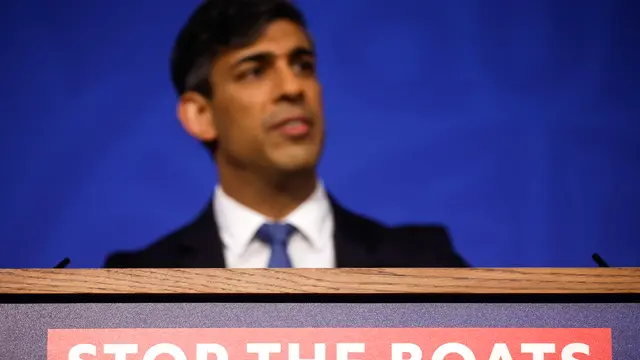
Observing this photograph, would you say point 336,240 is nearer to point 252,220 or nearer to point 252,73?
point 252,220

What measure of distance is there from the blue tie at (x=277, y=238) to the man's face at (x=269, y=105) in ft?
0.46

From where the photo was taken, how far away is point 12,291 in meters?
0.85

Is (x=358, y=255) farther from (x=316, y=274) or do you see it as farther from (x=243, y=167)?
(x=316, y=274)

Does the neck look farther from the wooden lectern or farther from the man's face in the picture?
the wooden lectern

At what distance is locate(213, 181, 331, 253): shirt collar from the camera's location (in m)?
2.03

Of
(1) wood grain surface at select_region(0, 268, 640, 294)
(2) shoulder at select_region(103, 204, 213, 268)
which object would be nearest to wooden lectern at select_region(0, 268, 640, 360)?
(1) wood grain surface at select_region(0, 268, 640, 294)

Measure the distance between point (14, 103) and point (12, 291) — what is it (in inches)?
51.4

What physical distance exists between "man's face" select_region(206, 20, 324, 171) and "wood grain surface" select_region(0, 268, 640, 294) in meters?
1.19

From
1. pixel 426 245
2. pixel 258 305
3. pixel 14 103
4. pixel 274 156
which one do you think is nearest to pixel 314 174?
pixel 274 156

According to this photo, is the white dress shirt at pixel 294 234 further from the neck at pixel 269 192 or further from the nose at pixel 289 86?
the nose at pixel 289 86

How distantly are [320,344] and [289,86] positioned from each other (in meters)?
1.24

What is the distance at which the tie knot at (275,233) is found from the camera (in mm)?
2008

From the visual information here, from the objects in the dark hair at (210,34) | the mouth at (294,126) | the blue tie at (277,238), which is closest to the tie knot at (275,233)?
the blue tie at (277,238)

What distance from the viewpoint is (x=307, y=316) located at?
85 cm
